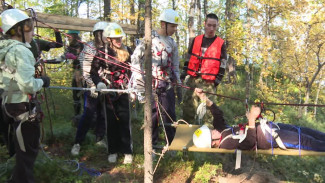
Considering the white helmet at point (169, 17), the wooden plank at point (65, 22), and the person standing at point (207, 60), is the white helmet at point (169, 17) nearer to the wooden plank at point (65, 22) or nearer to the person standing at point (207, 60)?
the person standing at point (207, 60)

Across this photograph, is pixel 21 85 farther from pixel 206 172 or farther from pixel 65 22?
pixel 206 172

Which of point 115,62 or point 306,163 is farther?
point 306,163

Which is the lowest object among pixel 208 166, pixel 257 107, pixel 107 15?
pixel 208 166

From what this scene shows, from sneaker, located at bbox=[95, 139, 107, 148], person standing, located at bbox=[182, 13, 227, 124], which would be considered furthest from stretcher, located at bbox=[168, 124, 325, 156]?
sneaker, located at bbox=[95, 139, 107, 148]

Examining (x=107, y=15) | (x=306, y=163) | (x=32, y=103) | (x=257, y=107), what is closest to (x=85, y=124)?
(x=32, y=103)

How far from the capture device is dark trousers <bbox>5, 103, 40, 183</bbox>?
274 centimetres

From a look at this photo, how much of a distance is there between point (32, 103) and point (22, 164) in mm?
663

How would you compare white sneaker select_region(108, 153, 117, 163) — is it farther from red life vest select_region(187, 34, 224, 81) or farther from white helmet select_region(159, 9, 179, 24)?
white helmet select_region(159, 9, 179, 24)

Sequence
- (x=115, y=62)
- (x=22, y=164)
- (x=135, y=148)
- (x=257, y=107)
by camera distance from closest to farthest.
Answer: (x=22, y=164)
(x=257, y=107)
(x=115, y=62)
(x=135, y=148)

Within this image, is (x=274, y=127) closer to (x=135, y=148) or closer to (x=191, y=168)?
(x=191, y=168)

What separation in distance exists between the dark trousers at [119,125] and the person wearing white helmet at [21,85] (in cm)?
152

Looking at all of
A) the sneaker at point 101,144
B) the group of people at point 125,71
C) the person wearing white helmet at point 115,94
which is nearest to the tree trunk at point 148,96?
the group of people at point 125,71

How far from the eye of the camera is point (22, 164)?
9.11ft

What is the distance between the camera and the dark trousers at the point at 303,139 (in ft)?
11.7
